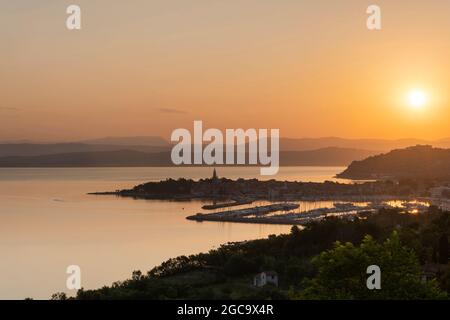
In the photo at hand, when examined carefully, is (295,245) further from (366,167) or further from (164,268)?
(366,167)

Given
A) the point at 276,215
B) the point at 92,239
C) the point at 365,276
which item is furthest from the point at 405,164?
the point at 365,276

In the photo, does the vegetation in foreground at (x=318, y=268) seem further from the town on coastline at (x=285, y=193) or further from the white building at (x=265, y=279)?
the town on coastline at (x=285, y=193)

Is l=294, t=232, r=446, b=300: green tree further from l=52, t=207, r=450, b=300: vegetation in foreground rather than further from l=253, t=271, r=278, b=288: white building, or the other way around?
l=253, t=271, r=278, b=288: white building

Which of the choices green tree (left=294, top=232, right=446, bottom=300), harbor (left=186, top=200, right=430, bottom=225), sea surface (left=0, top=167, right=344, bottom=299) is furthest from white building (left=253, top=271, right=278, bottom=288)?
harbor (left=186, top=200, right=430, bottom=225)

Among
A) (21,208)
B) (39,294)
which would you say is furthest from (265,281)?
(21,208)

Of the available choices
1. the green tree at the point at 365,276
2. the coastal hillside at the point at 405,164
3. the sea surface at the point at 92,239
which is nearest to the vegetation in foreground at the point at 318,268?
the green tree at the point at 365,276
